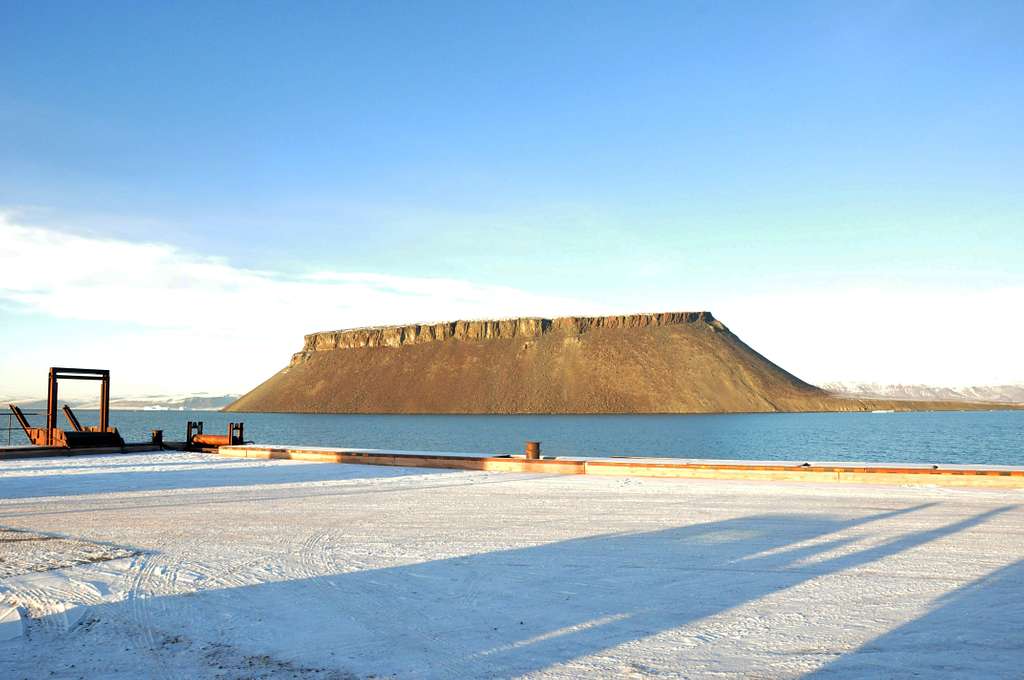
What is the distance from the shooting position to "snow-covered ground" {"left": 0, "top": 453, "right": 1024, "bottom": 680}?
5980mm

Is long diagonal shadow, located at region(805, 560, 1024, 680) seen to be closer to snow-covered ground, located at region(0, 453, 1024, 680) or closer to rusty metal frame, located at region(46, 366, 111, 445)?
snow-covered ground, located at region(0, 453, 1024, 680)

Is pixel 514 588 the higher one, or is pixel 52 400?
pixel 52 400

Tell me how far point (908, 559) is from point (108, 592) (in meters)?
8.93

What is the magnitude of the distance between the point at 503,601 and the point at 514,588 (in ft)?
1.74

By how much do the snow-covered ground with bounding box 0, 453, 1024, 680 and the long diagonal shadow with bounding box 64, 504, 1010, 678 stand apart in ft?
0.10

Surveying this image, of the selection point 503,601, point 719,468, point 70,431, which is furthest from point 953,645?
point 70,431

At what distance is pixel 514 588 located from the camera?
816 centimetres

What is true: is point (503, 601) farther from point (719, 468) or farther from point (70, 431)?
point (70, 431)

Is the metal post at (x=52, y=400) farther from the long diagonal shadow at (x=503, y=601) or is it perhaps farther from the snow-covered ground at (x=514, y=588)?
the long diagonal shadow at (x=503, y=601)

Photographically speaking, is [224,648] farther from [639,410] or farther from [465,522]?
[639,410]

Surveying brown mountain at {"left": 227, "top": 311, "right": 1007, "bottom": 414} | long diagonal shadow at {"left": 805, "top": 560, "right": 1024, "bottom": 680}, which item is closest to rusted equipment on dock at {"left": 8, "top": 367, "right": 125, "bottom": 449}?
long diagonal shadow at {"left": 805, "top": 560, "right": 1024, "bottom": 680}

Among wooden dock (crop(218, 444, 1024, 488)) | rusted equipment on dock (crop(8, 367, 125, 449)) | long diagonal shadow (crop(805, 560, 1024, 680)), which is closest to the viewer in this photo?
long diagonal shadow (crop(805, 560, 1024, 680))

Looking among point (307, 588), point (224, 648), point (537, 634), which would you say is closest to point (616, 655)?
point (537, 634)

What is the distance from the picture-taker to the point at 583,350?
642ft
